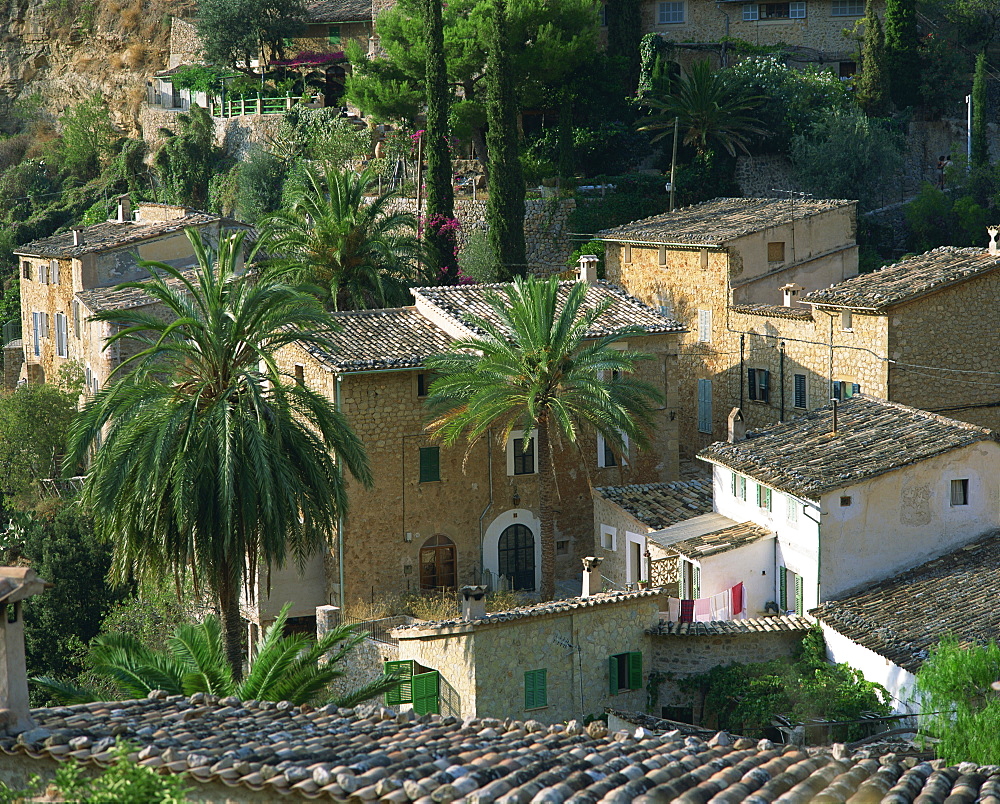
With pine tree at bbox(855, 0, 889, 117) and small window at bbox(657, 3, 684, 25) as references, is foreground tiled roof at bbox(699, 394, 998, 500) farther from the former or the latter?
small window at bbox(657, 3, 684, 25)

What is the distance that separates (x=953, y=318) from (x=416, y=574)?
12.8 metres

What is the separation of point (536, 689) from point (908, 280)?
14.5 metres

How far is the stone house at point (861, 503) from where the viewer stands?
22453 millimetres

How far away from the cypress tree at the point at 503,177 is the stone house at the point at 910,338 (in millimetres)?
8501

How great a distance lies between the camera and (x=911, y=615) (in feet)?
68.5

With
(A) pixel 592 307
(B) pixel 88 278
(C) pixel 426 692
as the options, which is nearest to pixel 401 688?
(C) pixel 426 692

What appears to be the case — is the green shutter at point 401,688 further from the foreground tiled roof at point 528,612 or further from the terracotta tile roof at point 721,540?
the terracotta tile roof at point 721,540

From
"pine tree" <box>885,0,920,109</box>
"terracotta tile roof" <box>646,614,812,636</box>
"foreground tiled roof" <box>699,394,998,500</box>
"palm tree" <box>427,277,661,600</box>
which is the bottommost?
"terracotta tile roof" <box>646,614,812,636</box>

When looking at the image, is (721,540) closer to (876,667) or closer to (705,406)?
(876,667)

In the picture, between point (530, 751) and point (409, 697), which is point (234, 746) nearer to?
point (530, 751)

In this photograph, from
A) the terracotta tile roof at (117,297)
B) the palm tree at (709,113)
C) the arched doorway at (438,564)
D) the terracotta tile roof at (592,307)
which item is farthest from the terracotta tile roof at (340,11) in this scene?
the arched doorway at (438,564)

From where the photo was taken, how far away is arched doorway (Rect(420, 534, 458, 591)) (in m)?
27.9

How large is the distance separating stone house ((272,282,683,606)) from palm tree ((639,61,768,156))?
16415 millimetres

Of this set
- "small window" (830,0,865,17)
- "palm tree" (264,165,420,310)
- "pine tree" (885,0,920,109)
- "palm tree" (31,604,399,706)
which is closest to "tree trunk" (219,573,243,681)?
"palm tree" (31,604,399,706)
